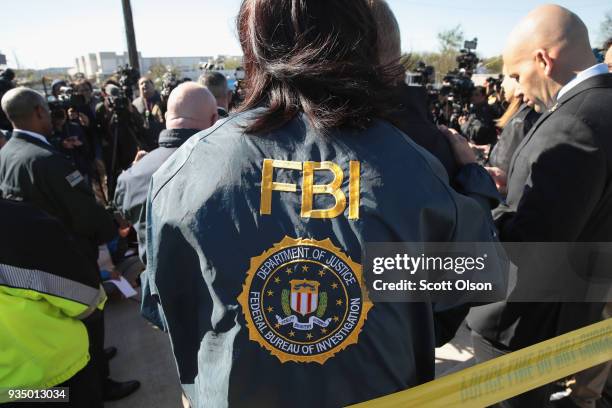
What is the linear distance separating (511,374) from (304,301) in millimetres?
792

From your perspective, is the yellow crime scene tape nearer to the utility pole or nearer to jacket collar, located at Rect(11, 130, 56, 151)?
jacket collar, located at Rect(11, 130, 56, 151)

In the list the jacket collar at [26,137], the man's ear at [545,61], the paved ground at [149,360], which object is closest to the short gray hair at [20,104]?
the jacket collar at [26,137]

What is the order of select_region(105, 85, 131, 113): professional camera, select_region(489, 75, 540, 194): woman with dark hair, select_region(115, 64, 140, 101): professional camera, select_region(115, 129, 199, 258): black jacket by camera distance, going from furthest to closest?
select_region(115, 64, 140, 101): professional camera → select_region(105, 85, 131, 113): professional camera → select_region(489, 75, 540, 194): woman with dark hair → select_region(115, 129, 199, 258): black jacket

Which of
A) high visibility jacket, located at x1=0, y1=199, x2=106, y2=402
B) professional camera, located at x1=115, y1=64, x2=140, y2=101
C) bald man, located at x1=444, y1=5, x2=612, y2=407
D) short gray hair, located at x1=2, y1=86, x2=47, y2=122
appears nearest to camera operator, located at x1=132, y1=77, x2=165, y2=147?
professional camera, located at x1=115, y1=64, x2=140, y2=101

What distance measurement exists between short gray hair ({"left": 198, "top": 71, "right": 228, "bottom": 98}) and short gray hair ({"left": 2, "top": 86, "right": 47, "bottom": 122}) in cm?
170

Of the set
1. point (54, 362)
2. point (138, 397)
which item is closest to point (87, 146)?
point (138, 397)

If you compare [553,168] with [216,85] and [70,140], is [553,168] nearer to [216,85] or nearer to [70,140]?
[216,85]

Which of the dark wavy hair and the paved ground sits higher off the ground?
the dark wavy hair

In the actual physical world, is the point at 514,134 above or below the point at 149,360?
above

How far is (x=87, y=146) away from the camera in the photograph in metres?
6.39

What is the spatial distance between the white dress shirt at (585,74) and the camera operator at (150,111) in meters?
5.75

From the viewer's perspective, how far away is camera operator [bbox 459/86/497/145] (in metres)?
6.05

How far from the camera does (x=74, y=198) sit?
2.88 meters

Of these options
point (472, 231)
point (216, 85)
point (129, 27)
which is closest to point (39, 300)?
point (472, 231)
